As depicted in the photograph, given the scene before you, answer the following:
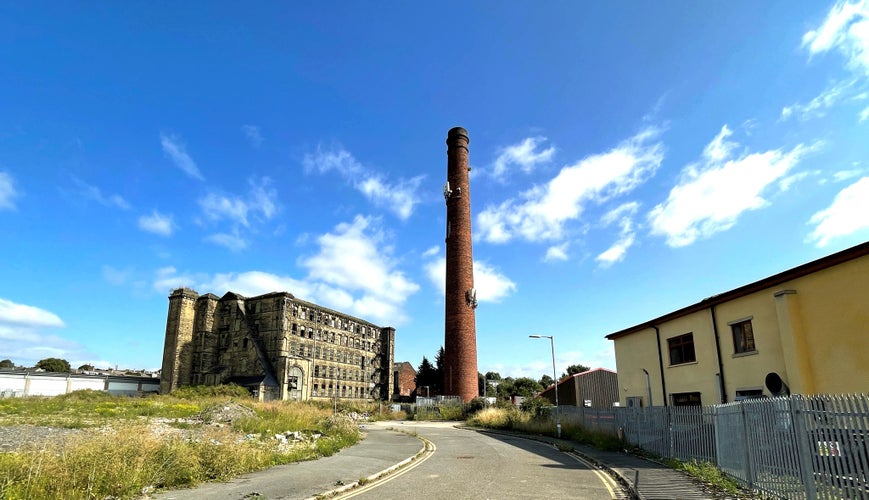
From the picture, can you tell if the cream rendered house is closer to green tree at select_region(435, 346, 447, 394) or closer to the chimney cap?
the chimney cap

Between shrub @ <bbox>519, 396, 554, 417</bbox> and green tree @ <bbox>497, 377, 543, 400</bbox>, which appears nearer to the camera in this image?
shrub @ <bbox>519, 396, 554, 417</bbox>

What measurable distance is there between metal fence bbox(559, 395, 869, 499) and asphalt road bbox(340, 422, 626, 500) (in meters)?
2.92

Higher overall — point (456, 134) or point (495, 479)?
point (456, 134)

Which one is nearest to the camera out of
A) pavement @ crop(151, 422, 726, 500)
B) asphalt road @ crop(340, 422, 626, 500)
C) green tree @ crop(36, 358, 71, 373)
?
pavement @ crop(151, 422, 726, 500)

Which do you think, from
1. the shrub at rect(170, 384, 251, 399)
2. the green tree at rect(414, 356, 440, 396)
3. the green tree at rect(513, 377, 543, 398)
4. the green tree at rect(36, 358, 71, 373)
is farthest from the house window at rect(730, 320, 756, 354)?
the green tree at rect(36, 358, 71, 373)

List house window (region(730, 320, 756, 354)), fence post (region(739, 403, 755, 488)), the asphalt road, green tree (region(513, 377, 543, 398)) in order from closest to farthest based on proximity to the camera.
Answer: the asphalt road < fence post (region(739, 403, 755, 488)) < house window (region(730, 320, 756, 354)) < green tree (region(513, 377, 543, 398))

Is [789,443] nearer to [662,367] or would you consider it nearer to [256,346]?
[662,367]

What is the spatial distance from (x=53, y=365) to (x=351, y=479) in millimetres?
115537

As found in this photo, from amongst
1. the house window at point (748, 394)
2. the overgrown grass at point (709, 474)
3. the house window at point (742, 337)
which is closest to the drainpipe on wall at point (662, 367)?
the house window at point (748, 394)

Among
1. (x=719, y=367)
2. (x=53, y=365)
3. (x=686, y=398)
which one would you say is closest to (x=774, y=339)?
(x=719, y=367)

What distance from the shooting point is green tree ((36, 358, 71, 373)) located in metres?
97.0

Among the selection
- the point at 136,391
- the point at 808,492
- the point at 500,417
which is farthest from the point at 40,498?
the point at 136,391

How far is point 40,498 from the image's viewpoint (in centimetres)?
820

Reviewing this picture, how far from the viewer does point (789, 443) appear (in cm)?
909
